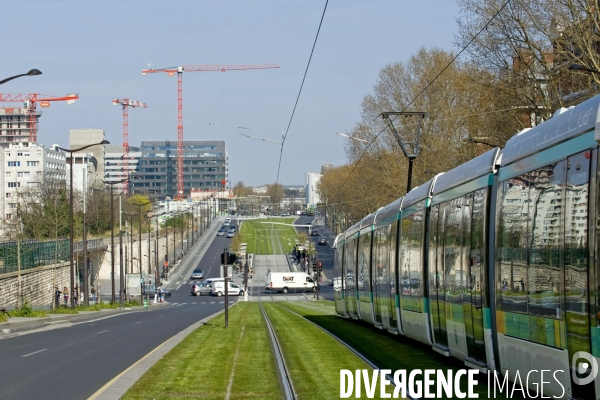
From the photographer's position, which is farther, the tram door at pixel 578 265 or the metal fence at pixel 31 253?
the metal fence at pixel 31 253

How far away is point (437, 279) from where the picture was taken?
15719 mm

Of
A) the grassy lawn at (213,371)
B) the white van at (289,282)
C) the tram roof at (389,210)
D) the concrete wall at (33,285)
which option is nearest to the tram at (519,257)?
the tram roof at (389,210)

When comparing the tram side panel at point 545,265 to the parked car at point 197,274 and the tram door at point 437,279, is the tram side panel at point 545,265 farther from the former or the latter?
the parked car at point 197,274

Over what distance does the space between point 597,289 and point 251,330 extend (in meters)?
23.1

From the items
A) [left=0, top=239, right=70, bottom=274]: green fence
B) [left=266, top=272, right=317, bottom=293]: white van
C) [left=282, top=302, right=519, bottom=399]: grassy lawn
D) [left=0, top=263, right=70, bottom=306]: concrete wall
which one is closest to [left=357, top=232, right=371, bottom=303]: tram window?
[left=282, top=302, right=519, bottom=399]: grassy lawn

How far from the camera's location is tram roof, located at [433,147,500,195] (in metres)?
12.9

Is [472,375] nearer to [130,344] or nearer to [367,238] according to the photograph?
[367,238]

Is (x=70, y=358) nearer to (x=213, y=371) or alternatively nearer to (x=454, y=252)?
(x=213, y=371)

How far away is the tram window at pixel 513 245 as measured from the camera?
35.1 feet

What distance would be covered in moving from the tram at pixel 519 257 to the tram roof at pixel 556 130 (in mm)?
20

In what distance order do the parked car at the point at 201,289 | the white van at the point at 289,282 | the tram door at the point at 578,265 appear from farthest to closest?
the white van at the point at 289,282
the parked car at the point at 201,289
the tram door at the point at 578,265

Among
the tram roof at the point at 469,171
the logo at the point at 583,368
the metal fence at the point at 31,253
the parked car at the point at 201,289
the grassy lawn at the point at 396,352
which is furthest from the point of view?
the parked car at the point at 201,289

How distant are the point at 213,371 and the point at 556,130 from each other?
9.57 meters

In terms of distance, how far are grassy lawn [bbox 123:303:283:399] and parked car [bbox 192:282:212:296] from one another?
65953mm
